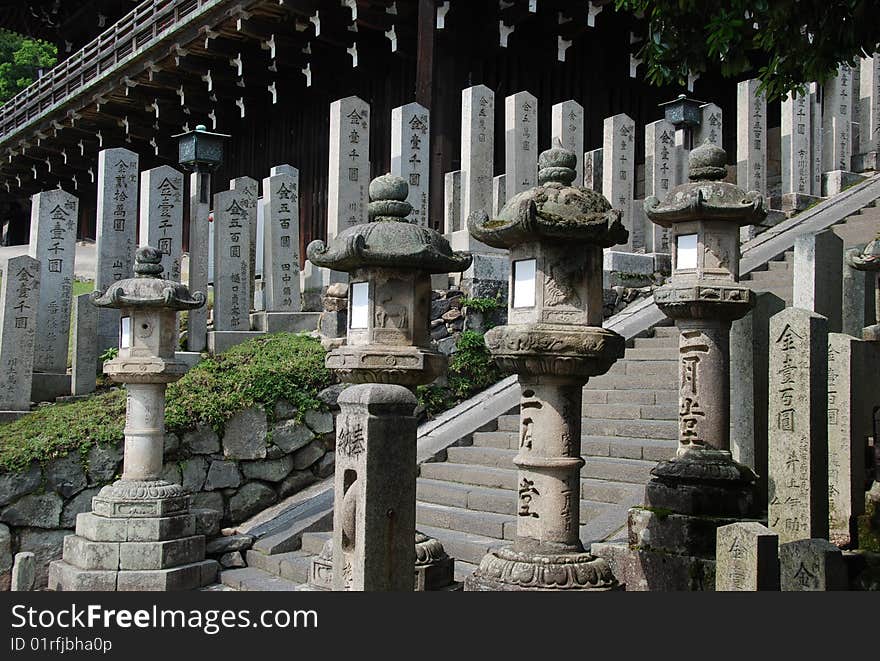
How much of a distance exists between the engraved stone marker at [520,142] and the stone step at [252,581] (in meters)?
6.60

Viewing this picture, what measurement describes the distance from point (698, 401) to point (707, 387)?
0.12 meters

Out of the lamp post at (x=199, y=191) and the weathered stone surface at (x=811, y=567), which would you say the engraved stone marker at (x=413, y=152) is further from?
the weathered stone surface at (x=811, y=567)

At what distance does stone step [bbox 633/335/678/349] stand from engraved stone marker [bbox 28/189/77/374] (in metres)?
6.31

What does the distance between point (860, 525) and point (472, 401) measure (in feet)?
16.3

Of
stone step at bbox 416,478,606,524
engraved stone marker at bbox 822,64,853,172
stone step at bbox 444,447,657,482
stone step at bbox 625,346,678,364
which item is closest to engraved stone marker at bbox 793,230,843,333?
stone step at bbox 444,447,657,482

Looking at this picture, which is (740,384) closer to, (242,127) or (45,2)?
(242,127)

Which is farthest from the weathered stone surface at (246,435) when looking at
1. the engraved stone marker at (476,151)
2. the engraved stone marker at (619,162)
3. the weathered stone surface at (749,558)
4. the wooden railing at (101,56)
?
the wooden railing at (101,56)

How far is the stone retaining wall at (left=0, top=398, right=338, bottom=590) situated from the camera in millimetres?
8414

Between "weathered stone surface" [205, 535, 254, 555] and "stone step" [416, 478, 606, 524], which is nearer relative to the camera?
"stone step" [416, 478, 606, 524]

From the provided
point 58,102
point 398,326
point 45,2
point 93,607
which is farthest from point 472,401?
point 45,2

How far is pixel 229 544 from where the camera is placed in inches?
336

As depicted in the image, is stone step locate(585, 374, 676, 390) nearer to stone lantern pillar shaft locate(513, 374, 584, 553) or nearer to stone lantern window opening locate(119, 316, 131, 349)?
stone lantern pillar shaft locate(513, 374, 584, 553)

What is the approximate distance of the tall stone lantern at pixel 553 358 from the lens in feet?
17.0

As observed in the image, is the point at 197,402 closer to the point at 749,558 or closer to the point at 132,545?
the point at 132,545
